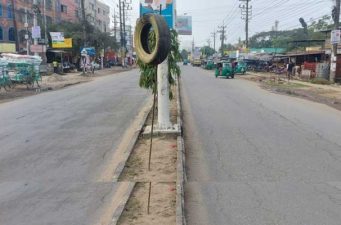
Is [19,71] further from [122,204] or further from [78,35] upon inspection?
[78,35]

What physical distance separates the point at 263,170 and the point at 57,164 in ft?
13.0

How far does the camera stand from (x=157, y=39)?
763 centimetres

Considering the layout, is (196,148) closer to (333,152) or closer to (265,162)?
(265,162)

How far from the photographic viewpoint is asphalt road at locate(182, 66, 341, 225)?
6.55m

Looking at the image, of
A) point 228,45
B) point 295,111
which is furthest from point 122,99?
point 228,45

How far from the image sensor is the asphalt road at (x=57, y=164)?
6668 mm

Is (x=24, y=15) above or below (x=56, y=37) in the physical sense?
above

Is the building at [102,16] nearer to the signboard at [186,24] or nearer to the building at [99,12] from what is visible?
the building at [99,12]

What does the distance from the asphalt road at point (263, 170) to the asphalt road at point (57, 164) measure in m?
1.59

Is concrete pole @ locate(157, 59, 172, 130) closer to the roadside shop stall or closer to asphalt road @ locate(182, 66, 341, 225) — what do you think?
asphalt road @ locate(182, 66, 341, 225)

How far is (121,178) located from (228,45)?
534 ft

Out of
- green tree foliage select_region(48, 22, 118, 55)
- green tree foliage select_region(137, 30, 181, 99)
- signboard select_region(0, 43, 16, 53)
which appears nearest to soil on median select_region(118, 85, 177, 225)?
green tree foliage select_region(137, 30, 181, 99)

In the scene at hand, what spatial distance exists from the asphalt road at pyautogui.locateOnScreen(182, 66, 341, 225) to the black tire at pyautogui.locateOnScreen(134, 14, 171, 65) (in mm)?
2147

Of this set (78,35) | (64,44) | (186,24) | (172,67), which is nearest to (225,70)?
(64,44)
